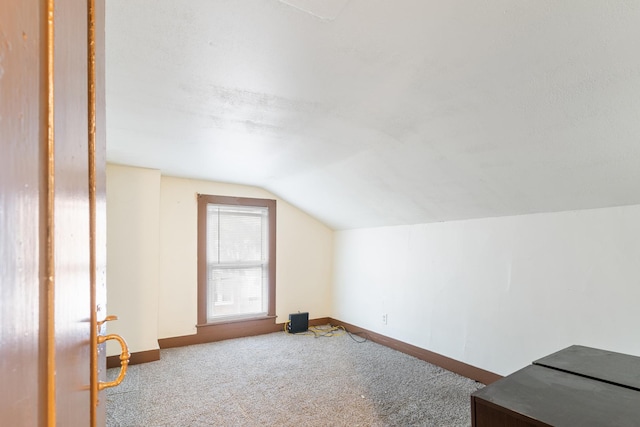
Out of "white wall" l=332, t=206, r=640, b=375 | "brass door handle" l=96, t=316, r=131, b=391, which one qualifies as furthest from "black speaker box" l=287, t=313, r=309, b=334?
"brass door handle" l=96, t=316, r=131, b=391

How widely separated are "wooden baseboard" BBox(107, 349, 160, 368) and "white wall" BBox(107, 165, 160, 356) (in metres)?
0.04

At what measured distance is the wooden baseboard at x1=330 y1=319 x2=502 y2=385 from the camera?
9.83 feet

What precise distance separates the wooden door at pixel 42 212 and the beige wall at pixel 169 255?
10.7ft

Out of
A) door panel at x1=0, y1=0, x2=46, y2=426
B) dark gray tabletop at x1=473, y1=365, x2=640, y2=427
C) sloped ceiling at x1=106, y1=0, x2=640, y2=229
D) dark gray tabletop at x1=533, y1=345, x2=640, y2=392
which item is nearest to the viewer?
door panel at x1=0, y1=0, x2=46, y2=426

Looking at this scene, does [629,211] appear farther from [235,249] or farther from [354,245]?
[235,249]

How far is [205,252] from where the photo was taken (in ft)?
13.9

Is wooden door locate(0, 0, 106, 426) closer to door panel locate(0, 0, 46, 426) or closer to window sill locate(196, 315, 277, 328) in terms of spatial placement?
door panel locate(0, 0, 46, 426)

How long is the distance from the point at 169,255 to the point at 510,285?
11.4ft

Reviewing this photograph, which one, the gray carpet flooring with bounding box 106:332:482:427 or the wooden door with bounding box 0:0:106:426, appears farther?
the gray carpet flooring with bounding box 106:332:482:427

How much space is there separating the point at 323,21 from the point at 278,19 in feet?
0.56

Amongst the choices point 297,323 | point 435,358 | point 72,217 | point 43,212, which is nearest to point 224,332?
point 297,323

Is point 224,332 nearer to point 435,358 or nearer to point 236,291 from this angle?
point 236,291

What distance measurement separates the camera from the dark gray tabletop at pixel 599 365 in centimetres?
142

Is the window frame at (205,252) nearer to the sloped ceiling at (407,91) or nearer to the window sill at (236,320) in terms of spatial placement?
the window sill at (236,320)
